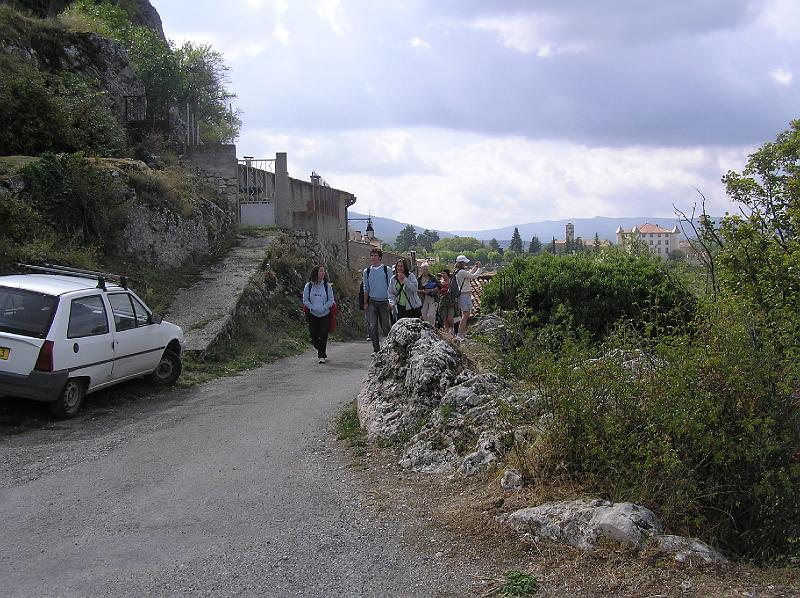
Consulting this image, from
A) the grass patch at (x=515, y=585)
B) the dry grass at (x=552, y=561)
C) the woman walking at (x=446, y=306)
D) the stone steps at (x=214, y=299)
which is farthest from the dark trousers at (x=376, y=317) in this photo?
the grass patch at (x=515, y=585)

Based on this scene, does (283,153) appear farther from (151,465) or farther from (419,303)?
(151,465)

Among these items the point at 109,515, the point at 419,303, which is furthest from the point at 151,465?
the point at 419,303

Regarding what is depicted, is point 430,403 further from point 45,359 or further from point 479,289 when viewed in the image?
point 479,289

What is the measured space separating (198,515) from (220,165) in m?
19.9

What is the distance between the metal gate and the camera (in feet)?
81.6

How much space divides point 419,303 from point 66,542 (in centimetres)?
832

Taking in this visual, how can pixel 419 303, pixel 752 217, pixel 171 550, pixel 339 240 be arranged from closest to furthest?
1. pixel 171 550
2. pixel 752 217
3. pixel 419 303
4. pixel 339 240

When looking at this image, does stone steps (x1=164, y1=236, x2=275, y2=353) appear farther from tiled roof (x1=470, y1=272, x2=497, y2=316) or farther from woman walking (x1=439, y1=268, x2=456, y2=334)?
tiled roof (x1=470, y1=272, x2=497, y2=316)

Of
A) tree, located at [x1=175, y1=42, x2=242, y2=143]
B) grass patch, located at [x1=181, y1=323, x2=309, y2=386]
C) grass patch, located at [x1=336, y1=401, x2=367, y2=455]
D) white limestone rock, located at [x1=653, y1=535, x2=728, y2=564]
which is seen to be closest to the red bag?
grass patch, located at [x1=181, y1=323, x2=309, y2=386]

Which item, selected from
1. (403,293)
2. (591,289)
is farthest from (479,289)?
(591,289)

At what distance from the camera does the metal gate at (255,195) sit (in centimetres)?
2488

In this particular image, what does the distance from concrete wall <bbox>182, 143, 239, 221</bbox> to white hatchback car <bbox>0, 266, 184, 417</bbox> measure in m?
13.2

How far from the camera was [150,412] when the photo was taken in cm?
1040

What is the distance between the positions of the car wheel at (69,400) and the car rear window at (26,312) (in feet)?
2.46
